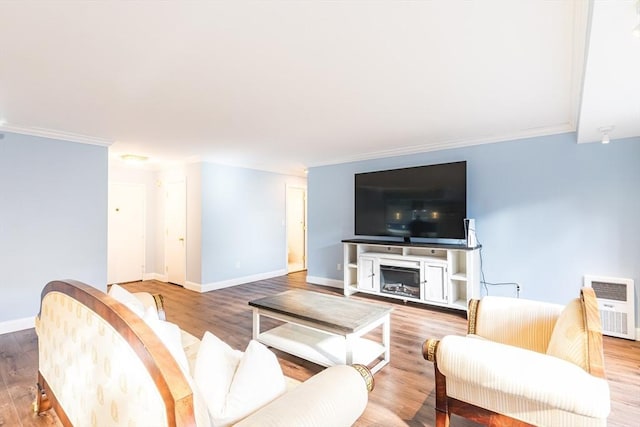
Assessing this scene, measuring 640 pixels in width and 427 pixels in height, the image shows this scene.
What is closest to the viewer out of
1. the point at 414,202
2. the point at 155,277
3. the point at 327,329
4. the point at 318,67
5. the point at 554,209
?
the point at 318,67

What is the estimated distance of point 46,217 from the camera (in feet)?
11.8

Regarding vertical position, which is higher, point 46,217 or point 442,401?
point 46,217

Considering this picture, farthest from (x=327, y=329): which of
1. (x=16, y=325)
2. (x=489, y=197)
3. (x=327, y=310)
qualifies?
(x=16, y=325)

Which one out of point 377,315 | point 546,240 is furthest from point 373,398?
point 546,240

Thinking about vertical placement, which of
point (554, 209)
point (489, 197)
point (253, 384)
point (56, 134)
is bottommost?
point (253, 384)

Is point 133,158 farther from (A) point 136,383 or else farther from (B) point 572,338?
(B) point 572,338

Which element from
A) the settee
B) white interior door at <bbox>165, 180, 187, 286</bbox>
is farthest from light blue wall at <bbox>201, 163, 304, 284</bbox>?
the settee

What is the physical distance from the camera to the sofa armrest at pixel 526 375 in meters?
1.14

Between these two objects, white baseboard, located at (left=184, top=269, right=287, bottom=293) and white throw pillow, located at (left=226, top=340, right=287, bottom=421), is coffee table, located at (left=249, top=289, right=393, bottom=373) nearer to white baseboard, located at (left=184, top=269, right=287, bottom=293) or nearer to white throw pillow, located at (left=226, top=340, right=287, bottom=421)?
white throw pillow, located at (left=226, top=340, right=287, bottom=421)

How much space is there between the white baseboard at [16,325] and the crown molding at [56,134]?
2.08 metres

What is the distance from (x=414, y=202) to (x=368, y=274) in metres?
1.24

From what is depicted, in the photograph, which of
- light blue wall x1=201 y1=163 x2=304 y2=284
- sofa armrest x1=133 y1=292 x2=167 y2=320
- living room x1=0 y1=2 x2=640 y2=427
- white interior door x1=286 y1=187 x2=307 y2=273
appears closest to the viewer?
sofa armrest x1=133 y1=292 x2=167 y2=320

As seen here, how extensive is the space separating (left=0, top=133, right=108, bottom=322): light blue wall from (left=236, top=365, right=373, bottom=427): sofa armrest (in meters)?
4.01

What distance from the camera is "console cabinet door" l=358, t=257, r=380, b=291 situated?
4473mm
